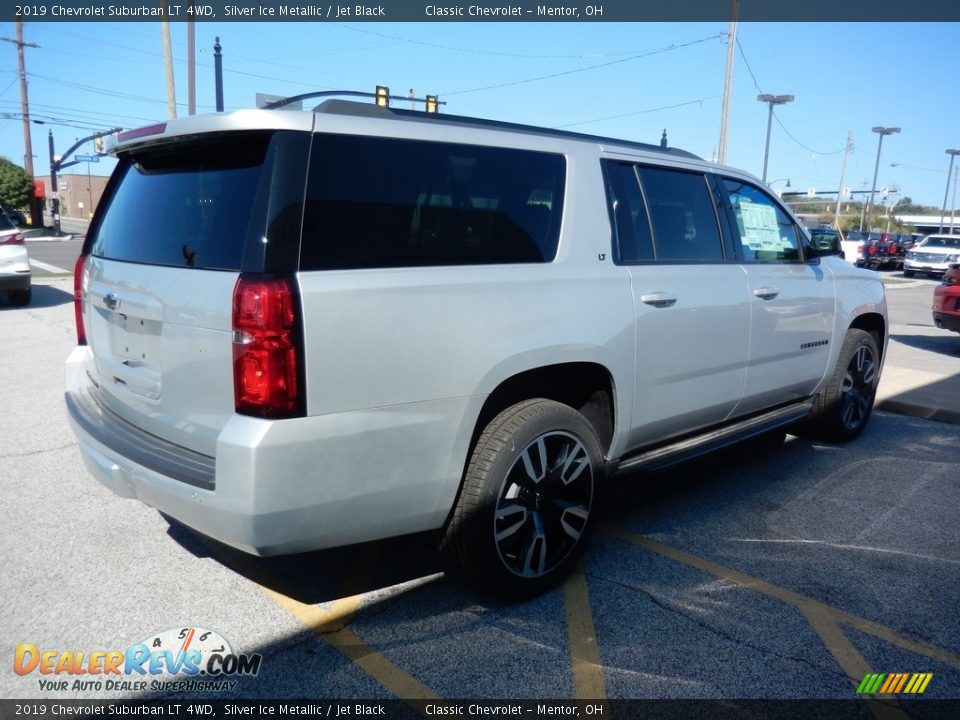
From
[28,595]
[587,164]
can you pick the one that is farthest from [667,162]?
[28,595]

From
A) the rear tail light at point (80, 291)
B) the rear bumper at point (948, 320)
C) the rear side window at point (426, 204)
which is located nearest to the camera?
the rear side window at point (426, 204)

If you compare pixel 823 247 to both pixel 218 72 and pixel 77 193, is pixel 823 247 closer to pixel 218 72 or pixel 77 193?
pixel 218 72

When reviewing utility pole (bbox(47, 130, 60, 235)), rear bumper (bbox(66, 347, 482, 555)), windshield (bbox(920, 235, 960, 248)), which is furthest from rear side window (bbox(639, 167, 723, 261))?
utility pole (bbox(47, 130, 60, 235))

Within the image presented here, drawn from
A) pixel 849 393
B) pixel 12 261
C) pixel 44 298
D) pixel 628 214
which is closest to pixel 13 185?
pixel 44 298

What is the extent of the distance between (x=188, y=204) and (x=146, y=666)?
5.62 ft

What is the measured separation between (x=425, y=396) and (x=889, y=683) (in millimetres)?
1979

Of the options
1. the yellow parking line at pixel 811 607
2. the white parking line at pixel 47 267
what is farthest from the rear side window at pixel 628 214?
the white parking line at pixel 47 267

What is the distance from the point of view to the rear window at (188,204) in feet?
8.60

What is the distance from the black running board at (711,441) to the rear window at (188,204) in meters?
2.03

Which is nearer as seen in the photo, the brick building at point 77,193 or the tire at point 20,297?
the tire at point 20,297

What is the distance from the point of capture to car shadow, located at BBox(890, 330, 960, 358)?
11.0 m

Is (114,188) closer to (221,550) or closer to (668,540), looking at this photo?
(221,550)

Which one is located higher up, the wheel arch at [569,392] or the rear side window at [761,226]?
the rear side window at [761,226]

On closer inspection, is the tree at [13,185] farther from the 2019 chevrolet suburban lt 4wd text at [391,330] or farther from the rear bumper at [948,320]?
the 2019 chevrolet suburban lt 4wd text at [391,330]
